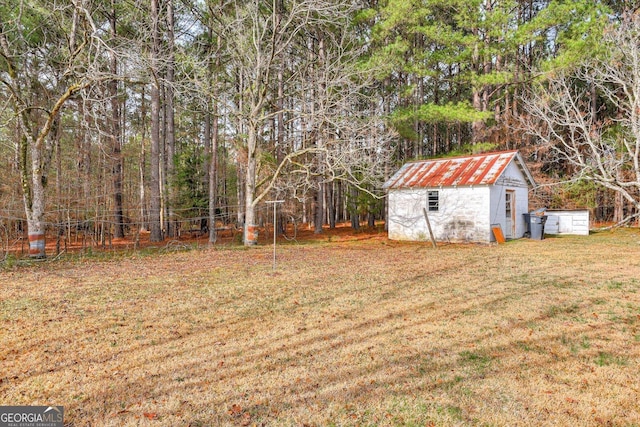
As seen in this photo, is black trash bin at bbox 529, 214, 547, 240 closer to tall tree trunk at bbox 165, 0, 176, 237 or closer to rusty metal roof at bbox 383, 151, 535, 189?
rusty metal roof at bbox 383, 151, 535, 189

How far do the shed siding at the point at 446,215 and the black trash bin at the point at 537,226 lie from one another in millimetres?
3136

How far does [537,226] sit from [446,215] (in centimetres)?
422

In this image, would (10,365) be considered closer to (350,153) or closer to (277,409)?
(277,409)

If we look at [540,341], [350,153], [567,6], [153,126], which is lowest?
[540,341]

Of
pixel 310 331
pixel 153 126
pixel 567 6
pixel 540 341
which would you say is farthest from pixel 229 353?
pixel 567 6

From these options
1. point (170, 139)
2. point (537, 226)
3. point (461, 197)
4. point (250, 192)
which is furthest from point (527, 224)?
point (170, 139)

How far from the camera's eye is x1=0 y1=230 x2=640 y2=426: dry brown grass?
281 cm

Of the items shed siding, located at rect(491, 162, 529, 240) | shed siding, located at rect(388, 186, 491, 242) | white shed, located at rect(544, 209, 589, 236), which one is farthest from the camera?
white shed, located at rect(544, 209, 589, 236)

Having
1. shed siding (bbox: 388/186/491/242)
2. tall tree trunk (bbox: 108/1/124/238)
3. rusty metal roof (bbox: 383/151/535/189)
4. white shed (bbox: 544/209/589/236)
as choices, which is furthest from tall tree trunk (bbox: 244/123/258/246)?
white shed (bbox: 544/209/589/236)

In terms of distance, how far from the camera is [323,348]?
156 inches

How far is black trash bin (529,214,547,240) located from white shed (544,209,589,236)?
291cm

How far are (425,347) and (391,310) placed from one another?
1.37 metres

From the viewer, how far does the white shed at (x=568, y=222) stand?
17.3 m

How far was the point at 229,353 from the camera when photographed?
3.83 metres
